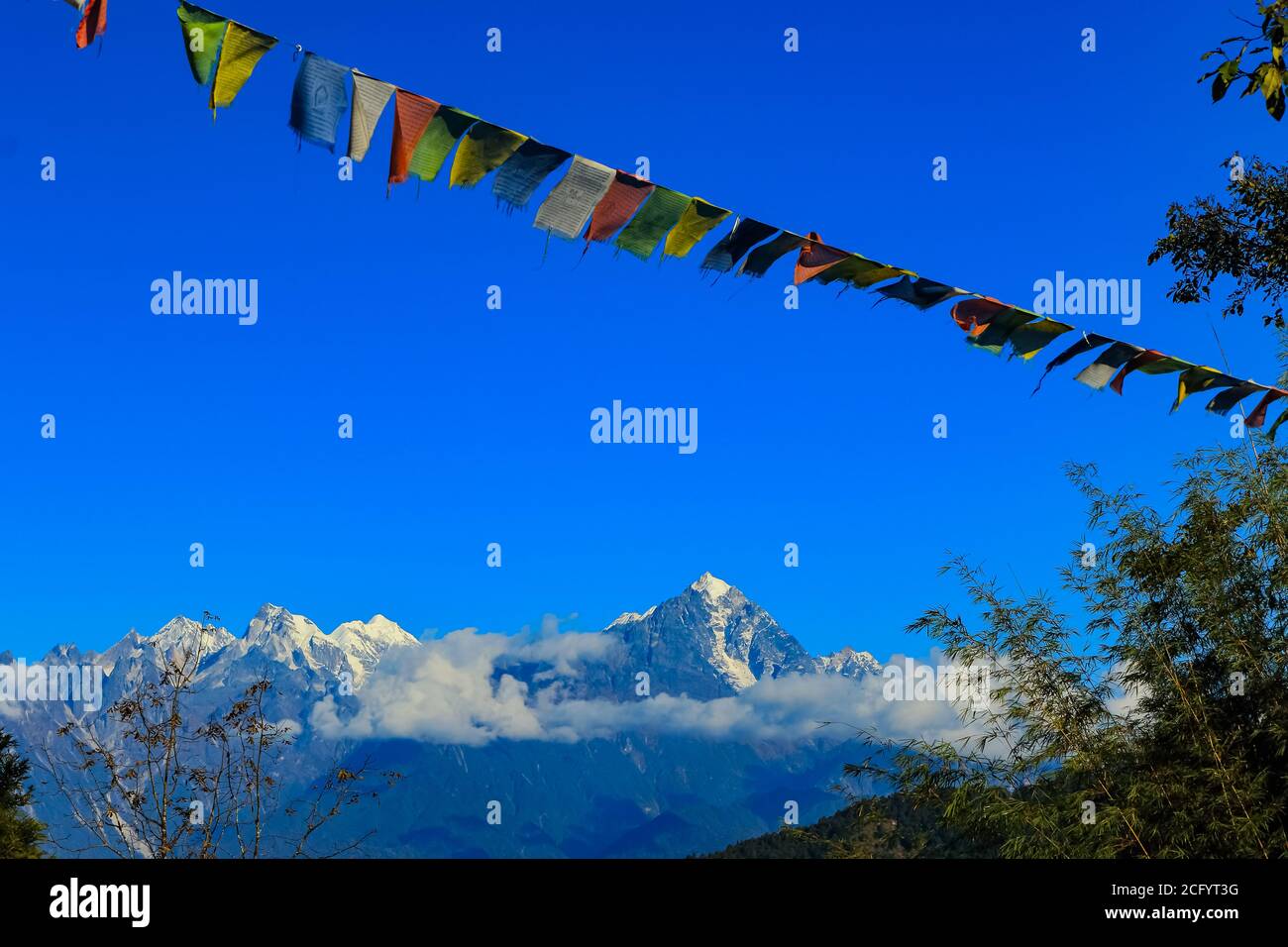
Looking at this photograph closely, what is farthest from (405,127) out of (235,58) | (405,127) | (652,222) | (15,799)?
(15,799)

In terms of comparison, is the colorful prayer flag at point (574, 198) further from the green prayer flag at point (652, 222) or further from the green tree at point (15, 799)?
the green tree at point (15, 799)

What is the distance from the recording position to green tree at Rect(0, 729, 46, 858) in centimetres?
2058

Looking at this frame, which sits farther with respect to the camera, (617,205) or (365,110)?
(617,205)

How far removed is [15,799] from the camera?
74.7 feet

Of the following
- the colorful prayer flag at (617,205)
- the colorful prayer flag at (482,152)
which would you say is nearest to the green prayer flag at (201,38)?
the colorful prayer flag at (482,152)

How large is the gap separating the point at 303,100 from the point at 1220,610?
28.0 ft

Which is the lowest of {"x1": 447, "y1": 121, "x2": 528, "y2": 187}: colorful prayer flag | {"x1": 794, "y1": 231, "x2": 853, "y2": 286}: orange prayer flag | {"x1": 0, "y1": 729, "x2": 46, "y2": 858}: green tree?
{"x1": 0, "y1": 729, "x2": 46, "y2": 858}: green tree

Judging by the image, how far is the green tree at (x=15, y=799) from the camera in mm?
20578

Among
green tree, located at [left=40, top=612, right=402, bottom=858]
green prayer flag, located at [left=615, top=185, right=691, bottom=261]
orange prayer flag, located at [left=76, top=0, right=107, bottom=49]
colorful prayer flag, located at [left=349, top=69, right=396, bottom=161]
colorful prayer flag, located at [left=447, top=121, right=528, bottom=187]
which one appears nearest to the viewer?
orange prayer flag, located at [left=76, top=0, right=107, bottom=49]

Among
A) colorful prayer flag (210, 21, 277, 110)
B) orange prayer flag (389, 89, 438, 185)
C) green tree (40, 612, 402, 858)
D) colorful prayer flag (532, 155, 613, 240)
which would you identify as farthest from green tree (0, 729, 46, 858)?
colorful prayer flag (532, 155, 613, 240)

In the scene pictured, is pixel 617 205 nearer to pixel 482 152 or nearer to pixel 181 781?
pixel 482 152

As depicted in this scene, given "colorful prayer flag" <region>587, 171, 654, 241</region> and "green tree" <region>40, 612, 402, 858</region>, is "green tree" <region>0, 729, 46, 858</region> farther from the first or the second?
"colorful prayer flag" <region>587, 171, 654, 241</region>
